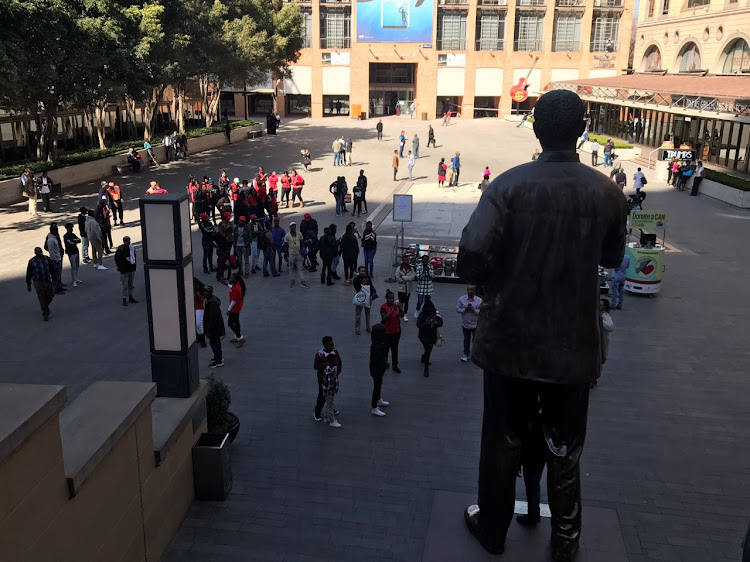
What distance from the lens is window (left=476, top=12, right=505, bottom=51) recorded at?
57094 millimetres

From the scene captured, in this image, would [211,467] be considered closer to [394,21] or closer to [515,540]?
[515,540]

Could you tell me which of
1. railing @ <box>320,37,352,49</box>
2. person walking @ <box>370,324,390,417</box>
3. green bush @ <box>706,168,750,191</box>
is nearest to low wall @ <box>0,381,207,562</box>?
person walking @ <box>370,324,390,417</box>

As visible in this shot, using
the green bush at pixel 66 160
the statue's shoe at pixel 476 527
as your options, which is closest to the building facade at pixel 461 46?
the green bush at pixel 66 160

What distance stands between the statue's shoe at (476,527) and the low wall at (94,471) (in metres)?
2.79

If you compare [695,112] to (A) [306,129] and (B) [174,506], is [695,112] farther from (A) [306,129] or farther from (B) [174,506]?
(B) [174,506]

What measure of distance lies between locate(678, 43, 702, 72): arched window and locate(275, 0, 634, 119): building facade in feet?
46.0

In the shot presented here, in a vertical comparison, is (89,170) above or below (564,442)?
below

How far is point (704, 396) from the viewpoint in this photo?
985 centimetres

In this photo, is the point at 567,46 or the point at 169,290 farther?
the point at 567,46

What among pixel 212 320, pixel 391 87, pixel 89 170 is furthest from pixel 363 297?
pixel 391 87

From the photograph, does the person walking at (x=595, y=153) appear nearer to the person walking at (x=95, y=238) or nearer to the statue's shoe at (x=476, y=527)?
the person walking at (x=95, y=238)

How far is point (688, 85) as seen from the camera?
3422 centimetres

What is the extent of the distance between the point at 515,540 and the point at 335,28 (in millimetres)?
58068

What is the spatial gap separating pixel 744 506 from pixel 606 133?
4535 centimetres
